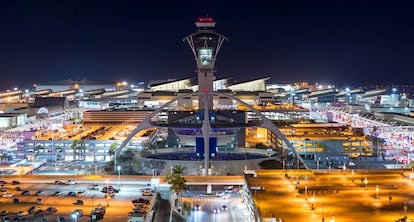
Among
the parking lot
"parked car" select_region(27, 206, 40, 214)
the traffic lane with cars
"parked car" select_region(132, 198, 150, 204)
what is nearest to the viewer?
the parking lot

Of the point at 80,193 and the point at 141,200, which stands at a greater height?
the point at 80,193

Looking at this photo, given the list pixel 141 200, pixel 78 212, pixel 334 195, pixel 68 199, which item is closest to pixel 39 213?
pixel 78 212

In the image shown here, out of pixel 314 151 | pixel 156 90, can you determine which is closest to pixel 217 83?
pixel 156 90

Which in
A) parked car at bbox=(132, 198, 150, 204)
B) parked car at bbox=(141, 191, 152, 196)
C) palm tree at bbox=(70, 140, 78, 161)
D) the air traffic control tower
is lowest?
parked car at bbox=(132, 198, 150, 204)

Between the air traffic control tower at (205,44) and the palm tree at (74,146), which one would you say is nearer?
the palm tree at (74,146)

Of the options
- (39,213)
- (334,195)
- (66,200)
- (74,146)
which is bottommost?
(39,213)

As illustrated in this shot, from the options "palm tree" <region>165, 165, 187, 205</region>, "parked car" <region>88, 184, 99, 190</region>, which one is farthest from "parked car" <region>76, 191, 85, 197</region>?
"palm tree" <region>165, 165, 187, 205</region>

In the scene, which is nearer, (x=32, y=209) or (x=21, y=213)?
(x=21, y=213)

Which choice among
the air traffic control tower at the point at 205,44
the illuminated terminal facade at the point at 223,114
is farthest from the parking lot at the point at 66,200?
the air traffic control tower at the point at 205,44

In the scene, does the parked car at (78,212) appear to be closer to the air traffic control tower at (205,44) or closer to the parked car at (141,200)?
the parked car at (141,200)

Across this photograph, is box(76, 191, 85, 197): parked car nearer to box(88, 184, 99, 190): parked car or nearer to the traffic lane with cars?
the traffic lane with cars

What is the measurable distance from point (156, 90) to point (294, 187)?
223 ft

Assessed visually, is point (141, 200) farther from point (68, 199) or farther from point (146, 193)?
point (68, 199)

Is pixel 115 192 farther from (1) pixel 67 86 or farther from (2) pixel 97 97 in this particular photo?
(1) pixel 67 86
